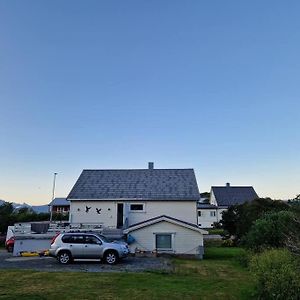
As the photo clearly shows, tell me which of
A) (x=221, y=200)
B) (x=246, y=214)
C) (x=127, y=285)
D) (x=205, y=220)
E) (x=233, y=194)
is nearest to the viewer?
(x=127, y=285)

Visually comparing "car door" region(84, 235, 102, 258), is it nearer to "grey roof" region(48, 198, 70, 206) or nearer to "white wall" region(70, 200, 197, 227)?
"white wall" region(70, 200, 197, 227)

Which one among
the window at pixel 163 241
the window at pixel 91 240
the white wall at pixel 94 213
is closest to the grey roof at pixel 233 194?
the white wall at pixel 94 213

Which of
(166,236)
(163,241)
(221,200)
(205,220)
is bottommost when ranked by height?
(163,241)

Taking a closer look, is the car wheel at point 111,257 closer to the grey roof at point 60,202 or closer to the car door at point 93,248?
the car door at point 93,248

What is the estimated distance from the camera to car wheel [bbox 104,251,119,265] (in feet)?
62.2

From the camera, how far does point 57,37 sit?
20.8 metres

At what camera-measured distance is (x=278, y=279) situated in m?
9.08

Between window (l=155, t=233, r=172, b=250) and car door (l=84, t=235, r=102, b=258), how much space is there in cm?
729

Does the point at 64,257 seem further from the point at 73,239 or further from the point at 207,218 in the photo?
the point at 207,218

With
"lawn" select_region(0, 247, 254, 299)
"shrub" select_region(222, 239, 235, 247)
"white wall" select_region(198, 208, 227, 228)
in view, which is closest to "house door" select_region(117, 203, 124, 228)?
"shrub" select_region(222, 239, 235, 247)

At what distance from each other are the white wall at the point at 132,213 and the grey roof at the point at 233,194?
35078 mm

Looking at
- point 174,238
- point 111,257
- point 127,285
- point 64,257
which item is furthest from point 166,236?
point 127,285

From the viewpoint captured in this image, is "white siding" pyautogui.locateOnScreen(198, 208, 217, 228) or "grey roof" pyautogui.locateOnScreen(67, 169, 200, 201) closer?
"grey roof" pyautogui.locateOnScreen(67, 169, 200, 201)

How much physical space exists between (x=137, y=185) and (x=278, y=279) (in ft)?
79.2
